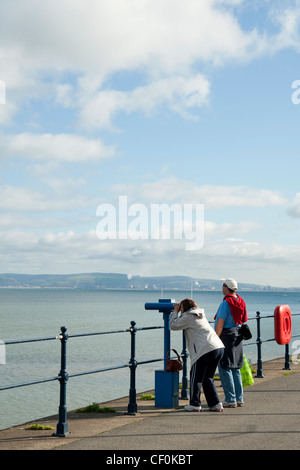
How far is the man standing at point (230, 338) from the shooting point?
8860 millimetres

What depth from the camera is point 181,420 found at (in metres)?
7.80

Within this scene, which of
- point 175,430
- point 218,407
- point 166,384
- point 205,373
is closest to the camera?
point 175,430

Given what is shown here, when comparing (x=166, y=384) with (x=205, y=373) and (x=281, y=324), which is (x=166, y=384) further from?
(x=281, y=324)

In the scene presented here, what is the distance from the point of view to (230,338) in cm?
892

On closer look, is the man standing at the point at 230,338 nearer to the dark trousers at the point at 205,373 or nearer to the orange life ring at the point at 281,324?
the dark trousers at the point at 205,373

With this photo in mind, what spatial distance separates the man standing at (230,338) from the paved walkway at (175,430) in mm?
249

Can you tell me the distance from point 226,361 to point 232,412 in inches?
29.7

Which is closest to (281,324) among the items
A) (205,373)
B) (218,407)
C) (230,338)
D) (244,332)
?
(244,332)

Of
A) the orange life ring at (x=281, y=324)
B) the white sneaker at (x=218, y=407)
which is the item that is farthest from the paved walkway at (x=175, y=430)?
the orange life ring at (x=281, y=324)

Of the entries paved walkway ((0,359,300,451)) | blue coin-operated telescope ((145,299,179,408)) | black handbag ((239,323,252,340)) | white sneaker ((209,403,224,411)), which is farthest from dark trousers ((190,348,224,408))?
black handbag ((239,323,252,340))

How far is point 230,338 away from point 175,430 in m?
2.12

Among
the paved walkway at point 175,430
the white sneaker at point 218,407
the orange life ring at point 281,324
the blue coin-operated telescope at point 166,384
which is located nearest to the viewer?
the paved walkway at point 175,430

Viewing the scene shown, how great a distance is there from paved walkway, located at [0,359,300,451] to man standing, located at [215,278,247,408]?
0.25 metres
